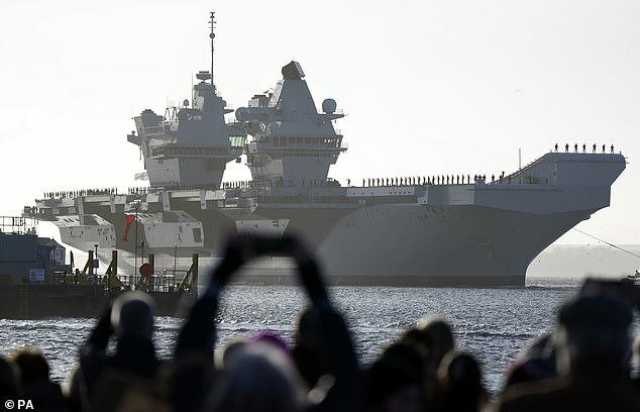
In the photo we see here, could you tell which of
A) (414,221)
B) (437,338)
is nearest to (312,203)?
(414,221)

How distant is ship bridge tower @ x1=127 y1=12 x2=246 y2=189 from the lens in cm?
12350

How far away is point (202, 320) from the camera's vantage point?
6.09 m

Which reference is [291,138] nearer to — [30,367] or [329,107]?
[329,107]

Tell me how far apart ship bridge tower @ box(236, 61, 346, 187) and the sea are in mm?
18447

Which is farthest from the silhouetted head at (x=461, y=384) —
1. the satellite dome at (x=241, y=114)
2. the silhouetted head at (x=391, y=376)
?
the satellite dome at (x=241, y=114)

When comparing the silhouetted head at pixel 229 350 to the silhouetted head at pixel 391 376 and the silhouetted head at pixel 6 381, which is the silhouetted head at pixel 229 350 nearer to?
the silhouetted head at pixel 391 376

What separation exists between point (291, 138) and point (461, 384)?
111116 millimetres

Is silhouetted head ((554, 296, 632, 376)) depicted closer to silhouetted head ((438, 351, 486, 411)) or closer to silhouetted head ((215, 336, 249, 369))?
silhouetted head ((438, 351, 486, 411))

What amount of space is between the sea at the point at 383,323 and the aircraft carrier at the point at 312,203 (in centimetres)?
470

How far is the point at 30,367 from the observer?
8.68 metres

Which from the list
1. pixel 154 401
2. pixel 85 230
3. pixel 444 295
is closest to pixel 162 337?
pixel 154 401

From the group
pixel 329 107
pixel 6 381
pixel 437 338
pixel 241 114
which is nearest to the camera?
pixel 6 381

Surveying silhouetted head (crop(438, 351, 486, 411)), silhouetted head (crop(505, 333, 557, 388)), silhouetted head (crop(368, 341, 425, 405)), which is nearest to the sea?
silhouetted head (crop(505, 333, 557, 388))

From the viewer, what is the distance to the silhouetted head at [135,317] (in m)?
7.67
